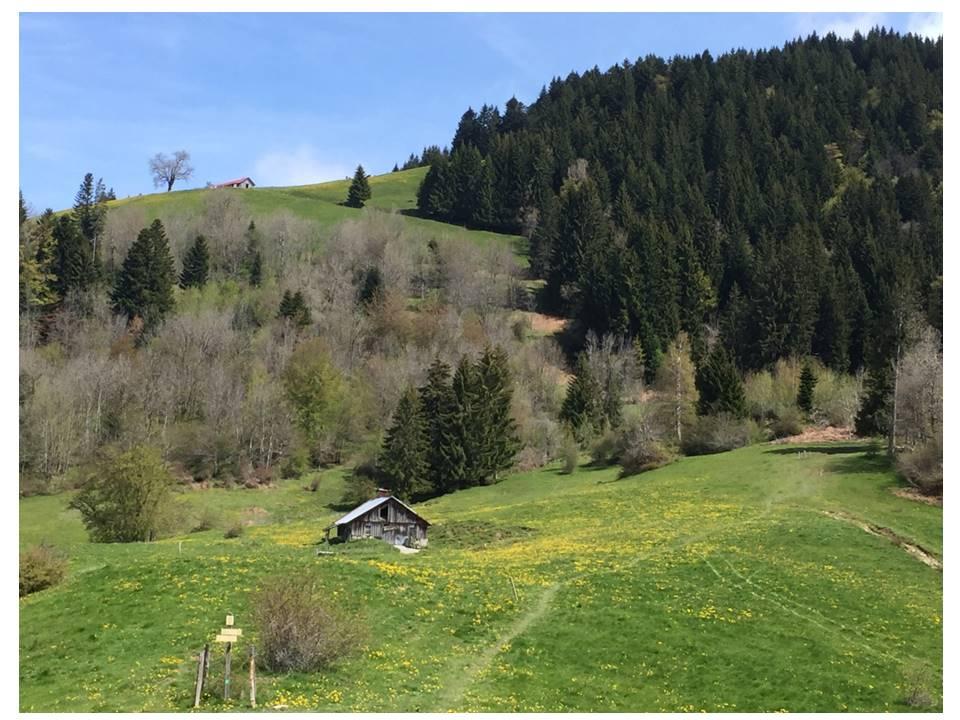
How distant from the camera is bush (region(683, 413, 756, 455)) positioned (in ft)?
254

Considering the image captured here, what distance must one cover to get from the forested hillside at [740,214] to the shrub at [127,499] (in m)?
61.9

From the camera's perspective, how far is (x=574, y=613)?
1415 inches

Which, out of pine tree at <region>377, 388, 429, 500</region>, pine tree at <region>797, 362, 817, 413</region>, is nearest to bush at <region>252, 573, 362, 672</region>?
pine tree at <region>377, 388, 429, 500</region>

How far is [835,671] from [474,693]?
1320 cm

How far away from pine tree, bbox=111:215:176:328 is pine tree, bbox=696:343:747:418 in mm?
73155

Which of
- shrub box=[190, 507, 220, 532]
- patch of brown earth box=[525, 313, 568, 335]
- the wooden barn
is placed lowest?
shrub box=[190, 507, 220, 532]

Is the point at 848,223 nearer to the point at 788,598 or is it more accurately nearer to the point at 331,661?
the point at 788,598

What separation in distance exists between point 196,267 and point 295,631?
11028 centimetres

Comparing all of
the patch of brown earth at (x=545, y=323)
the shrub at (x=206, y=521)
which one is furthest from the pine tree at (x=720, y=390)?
the patch of brown earth at (x=545, y=323)

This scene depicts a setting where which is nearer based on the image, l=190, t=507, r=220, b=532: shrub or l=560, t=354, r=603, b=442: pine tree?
l=190, t=507, r=220, b=532: shrub

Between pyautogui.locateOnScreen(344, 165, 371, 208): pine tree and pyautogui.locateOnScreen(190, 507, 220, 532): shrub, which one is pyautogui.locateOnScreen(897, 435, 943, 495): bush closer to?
pyautogui.locateOnScreen(190, 507, 220, 532): shrub

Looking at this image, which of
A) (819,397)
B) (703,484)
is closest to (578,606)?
(703,484)

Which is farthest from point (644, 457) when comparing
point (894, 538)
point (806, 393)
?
point (894, 538)

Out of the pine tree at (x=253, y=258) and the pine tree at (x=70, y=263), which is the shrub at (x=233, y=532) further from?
the pine tree at (x=253, y=258)
